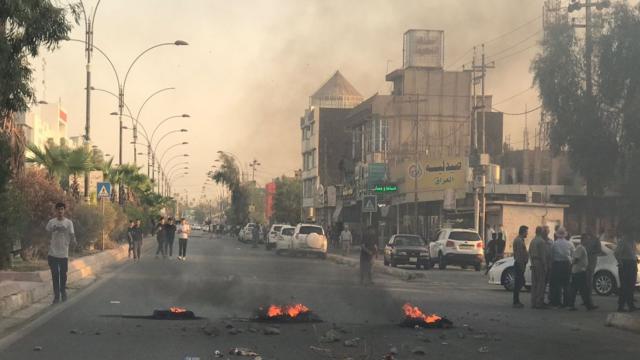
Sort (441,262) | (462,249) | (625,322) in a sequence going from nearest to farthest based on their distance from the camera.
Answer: (625,322) < (462,249) < (441,262)

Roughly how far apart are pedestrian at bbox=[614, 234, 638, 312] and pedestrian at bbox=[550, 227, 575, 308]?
106 centimetres

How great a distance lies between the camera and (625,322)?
1435 centimetres

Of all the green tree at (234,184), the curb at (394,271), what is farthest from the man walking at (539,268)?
the green tree at (234,184)

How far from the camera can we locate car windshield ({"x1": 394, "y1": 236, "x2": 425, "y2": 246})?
118ft

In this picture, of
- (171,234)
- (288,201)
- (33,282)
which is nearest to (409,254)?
(171,234)

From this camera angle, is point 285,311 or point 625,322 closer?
point 285,311

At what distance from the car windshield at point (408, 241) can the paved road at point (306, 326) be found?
42.2 feet

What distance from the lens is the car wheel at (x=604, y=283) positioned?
74.1 ft

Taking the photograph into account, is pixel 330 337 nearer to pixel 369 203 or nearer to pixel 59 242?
pixel 59 242

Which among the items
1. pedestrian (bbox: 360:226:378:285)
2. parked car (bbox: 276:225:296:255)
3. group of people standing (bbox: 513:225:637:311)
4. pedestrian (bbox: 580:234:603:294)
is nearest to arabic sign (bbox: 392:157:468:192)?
parked car (bbox: 276:225:296:255)

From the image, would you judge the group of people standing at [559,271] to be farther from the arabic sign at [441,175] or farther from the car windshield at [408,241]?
the arabic sign at [441,175]

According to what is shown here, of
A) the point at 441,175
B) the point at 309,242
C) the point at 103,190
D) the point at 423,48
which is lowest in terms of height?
the point at 309,242

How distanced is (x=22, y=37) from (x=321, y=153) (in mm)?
82400

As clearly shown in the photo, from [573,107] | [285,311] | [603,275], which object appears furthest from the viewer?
[573,107]
